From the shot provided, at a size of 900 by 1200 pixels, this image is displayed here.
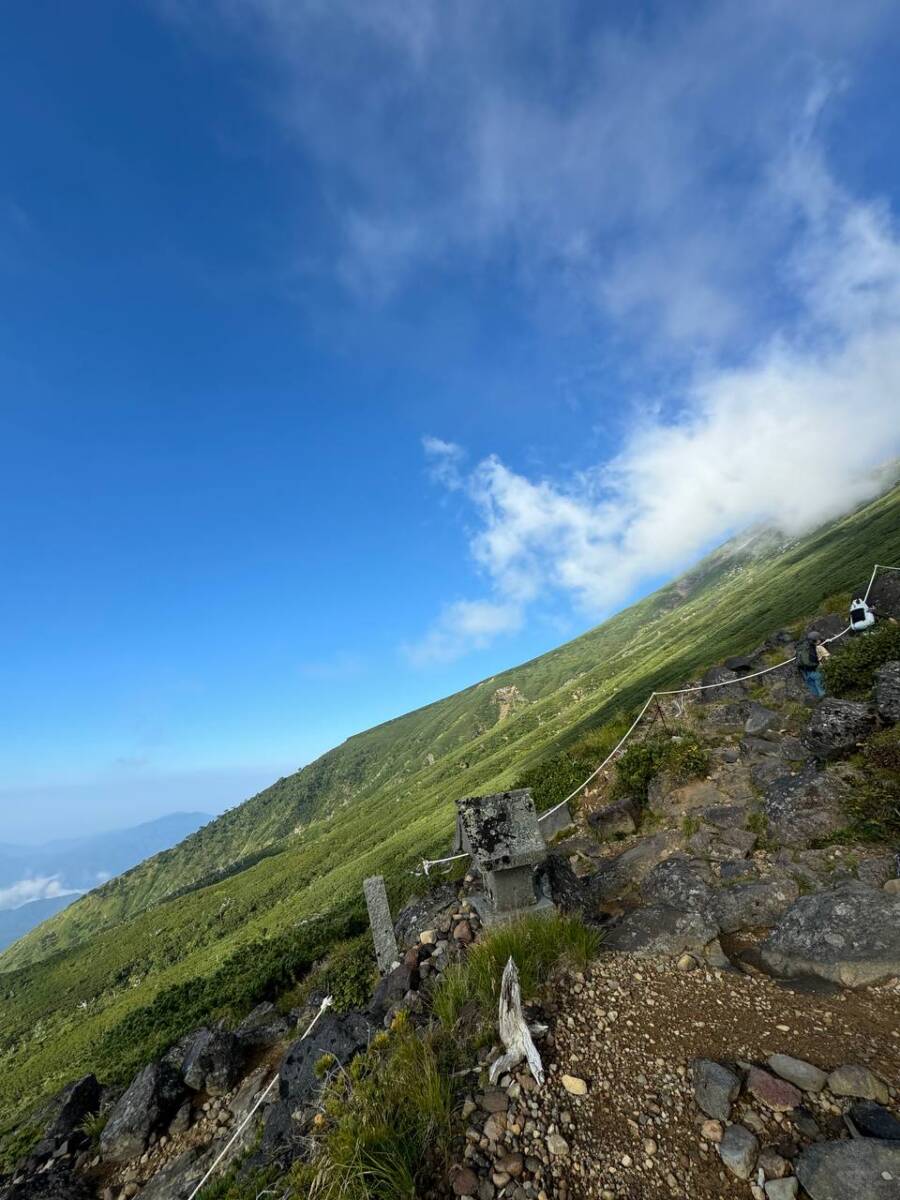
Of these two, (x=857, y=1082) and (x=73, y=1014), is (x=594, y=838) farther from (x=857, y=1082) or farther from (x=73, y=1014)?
(x=73, y=1014)

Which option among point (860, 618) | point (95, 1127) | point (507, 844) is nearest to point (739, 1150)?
point (507, 844)

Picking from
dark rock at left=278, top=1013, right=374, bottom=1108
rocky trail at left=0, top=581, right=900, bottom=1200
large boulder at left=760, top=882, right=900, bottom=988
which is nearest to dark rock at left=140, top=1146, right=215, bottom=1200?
rocky trail at left=0, top=581, right=900, bottom=1200

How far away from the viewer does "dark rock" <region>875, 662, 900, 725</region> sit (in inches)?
431

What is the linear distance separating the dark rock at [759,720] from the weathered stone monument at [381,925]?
36.5 ft

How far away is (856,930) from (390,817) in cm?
5873

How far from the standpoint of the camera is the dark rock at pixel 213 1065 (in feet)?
31.2

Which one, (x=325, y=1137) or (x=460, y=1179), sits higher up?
(x=325, y=1137)

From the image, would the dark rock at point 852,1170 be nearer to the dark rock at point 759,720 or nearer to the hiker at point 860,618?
the dark rock at point 759,720

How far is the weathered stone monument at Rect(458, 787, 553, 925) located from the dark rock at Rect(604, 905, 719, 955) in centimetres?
121

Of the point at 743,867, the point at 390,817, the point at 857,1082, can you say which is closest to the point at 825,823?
the point at 743,867

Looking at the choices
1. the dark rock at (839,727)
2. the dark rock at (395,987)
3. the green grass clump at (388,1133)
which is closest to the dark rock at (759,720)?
the dark rock at (839,727)

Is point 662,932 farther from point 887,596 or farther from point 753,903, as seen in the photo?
point 887,596

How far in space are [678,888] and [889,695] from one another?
6.88m

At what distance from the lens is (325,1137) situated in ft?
14.9
